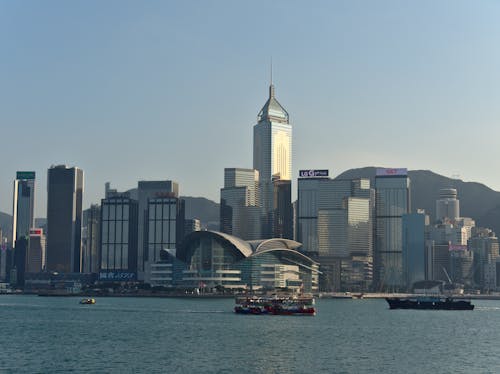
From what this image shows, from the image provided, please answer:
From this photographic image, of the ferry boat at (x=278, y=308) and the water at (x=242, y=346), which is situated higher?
the ferry boat at (x=278, y=308)

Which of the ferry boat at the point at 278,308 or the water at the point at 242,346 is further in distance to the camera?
the ferry boat at the point at 278,308

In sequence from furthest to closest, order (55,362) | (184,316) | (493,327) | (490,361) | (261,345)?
(184,316) → (493,327) → (261,345) → (490,361) → (55,362)

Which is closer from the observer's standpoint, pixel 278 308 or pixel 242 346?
pixel 242 346

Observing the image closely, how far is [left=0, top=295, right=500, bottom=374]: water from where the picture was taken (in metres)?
92.9

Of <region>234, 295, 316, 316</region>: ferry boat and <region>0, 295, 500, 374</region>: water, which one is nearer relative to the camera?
<region>0, 295, 500, 374</region>: water

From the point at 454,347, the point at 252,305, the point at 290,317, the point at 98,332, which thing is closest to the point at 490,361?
the point at 454,347

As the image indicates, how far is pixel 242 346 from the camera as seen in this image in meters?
112

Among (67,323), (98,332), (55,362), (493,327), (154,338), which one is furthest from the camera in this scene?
(493,327)

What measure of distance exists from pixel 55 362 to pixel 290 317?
286 ft

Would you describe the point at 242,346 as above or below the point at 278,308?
below

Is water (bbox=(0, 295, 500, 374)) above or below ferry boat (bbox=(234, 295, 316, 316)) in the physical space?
below

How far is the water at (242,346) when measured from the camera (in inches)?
3656

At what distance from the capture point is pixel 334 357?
102 m

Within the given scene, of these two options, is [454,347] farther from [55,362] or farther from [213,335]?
[55,362]
